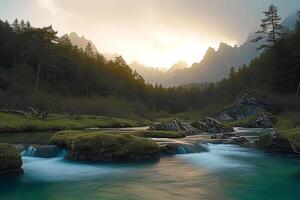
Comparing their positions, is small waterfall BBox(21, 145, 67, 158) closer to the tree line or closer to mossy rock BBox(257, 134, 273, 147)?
mossy rock BBox(257, 134, 273, 147)

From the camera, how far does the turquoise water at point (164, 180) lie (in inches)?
722

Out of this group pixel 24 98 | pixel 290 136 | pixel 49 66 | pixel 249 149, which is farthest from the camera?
pixel 49 66

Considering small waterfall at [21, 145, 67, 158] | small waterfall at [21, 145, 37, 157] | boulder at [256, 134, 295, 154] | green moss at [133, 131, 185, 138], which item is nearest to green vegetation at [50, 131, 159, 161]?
small waterfall at [21, 145, 67, 158]

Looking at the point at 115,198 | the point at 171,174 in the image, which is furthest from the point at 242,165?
the point at 115,198

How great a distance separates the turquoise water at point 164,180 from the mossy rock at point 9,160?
0.77 metres

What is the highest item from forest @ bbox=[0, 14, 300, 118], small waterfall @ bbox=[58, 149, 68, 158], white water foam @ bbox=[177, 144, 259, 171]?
forest @ bbox=[0, 14, 300, 118]

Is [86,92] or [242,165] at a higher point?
[86,92]

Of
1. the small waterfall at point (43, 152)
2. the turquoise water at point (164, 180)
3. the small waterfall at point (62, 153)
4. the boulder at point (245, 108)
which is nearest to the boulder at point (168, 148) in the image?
the turquoise water at point (164, 180)

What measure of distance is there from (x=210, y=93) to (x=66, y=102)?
99156 millimetres

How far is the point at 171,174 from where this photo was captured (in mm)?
23266

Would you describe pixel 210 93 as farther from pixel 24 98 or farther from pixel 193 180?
pixel 193 180

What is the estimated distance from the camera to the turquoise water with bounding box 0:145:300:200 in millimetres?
18328

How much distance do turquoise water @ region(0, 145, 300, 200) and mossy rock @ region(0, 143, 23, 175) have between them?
0.77 m

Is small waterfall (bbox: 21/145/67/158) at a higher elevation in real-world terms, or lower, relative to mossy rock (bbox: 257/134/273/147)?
lower
